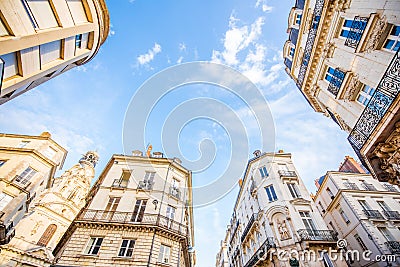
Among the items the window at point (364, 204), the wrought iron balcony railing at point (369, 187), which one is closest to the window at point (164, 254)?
the window at point (364, 204)

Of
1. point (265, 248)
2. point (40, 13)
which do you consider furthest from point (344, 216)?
point (40, 13)

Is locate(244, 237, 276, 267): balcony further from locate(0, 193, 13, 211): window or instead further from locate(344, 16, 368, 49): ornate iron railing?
locate(0, 193, 13, 211): window

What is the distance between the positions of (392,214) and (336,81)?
19278mm

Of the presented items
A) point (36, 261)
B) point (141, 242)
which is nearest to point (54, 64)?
point (141, 242)

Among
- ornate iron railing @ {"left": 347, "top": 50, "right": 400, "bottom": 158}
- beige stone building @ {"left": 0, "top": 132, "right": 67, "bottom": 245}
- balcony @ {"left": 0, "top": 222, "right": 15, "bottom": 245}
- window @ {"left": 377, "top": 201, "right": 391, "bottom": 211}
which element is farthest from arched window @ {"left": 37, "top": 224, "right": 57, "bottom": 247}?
window @ {"left": 377, "top": 201, "right": 391, "bottom": 211}

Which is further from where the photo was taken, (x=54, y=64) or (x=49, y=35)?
(x=54, y=64)

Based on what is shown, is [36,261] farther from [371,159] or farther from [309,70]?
[309,70]

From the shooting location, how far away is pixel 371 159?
343 inches

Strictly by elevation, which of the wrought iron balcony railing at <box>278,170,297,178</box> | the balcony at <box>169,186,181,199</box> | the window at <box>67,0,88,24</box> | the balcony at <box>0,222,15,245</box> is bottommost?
the balcony at <box>0,222,15,245</box>

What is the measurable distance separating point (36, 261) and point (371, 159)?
38.5 m

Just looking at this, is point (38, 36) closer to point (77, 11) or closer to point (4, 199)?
point (77, 11)

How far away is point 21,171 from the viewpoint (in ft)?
73.5

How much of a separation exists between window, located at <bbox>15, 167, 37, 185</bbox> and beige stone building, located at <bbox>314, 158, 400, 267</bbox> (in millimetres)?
36331

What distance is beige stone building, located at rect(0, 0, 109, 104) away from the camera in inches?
210
